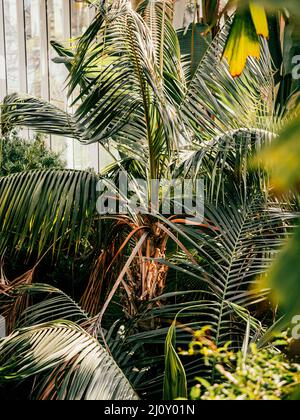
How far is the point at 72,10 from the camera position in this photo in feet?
30.6

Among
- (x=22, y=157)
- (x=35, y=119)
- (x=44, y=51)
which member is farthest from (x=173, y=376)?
(x=44, y=51)

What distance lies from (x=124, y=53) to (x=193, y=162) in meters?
0.84

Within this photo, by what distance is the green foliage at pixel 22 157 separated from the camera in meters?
6.30

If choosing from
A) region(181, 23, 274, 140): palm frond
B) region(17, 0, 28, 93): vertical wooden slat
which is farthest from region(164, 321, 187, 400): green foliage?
region(17, 0, 28, 93): vertical wooden slat

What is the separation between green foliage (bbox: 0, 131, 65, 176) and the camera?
20.7 feet

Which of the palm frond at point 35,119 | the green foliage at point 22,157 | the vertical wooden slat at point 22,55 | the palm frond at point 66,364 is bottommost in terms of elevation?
the palm frond at point 66,364

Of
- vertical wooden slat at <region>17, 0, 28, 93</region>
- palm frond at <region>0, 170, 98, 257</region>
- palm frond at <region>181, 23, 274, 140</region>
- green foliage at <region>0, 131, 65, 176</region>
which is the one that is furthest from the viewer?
vertical wooden slat at <region>17, 0, 28, 93</region>

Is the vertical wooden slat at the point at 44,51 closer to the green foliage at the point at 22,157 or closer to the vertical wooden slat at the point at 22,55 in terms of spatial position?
the vertical wooden slat at the point at 22,55

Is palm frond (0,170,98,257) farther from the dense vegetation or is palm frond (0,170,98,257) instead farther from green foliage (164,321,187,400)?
green foliage (164,321,187,400)

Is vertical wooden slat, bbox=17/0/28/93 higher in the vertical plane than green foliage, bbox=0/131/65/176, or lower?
higher

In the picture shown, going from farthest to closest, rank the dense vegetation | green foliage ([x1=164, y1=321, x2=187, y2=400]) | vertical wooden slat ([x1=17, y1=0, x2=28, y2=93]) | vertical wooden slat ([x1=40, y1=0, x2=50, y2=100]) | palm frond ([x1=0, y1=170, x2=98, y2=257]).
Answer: vertical wooden slat ([x1=17, y1=0, x2=28, y2=93]) → vertical wooden slat ([x1=40, y1=0, x2=50, y2=100]) → palm frond ([x1=0, y1=170, x2=98, y2=257]) → the dense vegetation → green foliage ([x1=164, y1=321, x2=187, y2=400])

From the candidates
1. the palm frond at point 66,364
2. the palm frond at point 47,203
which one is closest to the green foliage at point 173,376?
the palm frond at point 66,364

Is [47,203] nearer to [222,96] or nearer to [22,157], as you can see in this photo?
[222,96]
